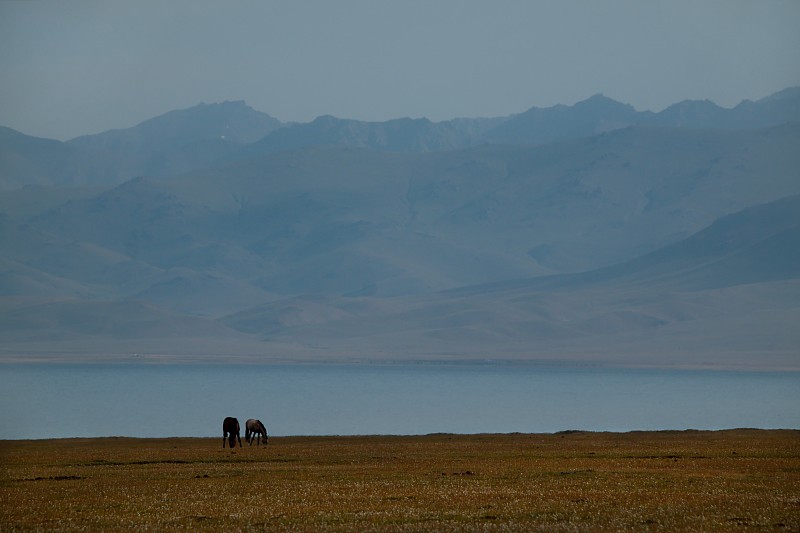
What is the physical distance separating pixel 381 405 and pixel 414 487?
98475 millimetres

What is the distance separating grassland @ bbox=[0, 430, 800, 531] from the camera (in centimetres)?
2519

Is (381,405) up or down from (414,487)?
up

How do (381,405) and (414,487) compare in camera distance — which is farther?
(381,405)

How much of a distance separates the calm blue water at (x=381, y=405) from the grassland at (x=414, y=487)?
40976 millimetres

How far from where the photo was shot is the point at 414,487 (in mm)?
31047

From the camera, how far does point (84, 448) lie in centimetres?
5194

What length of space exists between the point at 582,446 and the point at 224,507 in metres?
22.4

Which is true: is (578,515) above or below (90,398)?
below

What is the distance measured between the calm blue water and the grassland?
41.0m

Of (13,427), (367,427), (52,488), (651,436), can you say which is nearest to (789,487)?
(52,488)

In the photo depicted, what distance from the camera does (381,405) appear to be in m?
129

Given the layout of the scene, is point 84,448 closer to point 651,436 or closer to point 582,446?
point 582,446

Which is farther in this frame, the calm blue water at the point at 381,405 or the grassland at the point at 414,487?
the calm blue water at the point at 381,405

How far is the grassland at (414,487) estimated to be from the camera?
2519cm
